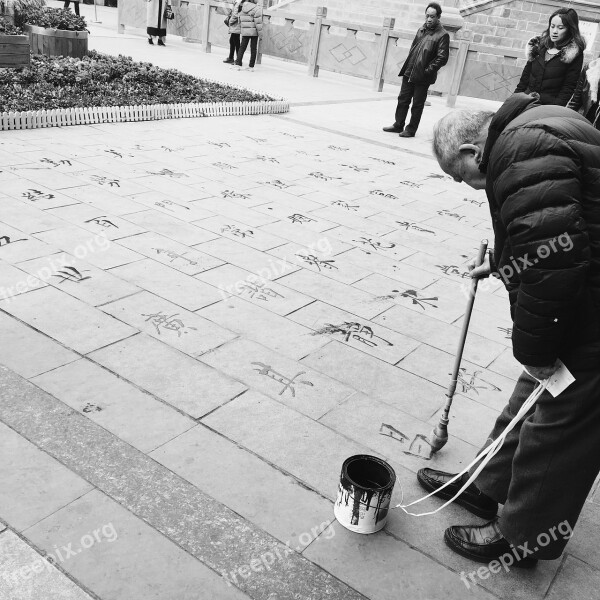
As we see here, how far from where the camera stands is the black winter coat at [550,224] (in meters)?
1.95

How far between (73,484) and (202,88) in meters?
9.53

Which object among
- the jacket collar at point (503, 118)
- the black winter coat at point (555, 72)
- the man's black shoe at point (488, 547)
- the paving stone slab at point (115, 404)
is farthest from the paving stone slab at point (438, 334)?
the black winter coat at point (555, 72)

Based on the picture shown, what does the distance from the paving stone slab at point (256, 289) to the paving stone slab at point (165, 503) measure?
5.57ft

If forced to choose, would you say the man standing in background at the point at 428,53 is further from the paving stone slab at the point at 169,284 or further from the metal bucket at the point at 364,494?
the metal bucket at the point at 364,494

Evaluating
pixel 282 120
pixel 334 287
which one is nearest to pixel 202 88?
pixel 282 120

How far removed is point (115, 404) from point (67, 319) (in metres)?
0.98

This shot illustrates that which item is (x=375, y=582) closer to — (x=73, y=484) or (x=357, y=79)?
(x=73, y=484)

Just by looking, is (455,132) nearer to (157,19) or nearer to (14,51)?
(14,51)

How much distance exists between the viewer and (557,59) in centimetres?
734

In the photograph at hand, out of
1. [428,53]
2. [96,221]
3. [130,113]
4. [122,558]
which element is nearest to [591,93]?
[428,53]

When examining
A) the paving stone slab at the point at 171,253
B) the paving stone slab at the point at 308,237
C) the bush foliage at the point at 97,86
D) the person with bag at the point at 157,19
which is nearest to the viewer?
the paving stone slab at the point at 171,253

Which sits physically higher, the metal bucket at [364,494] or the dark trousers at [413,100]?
the dark trousers at [413,100]

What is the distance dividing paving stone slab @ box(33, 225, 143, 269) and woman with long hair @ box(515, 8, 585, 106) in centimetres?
483

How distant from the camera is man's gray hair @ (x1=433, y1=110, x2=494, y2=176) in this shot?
2307 mm
